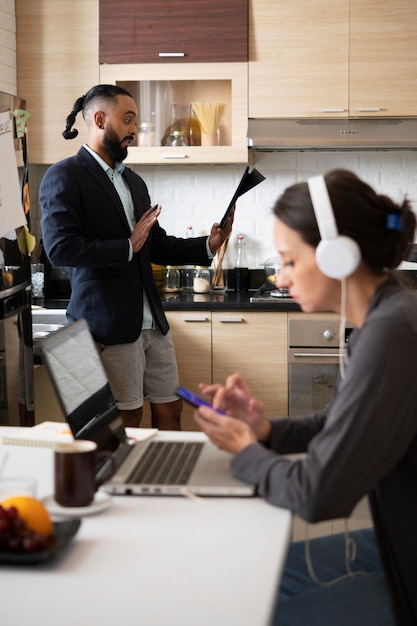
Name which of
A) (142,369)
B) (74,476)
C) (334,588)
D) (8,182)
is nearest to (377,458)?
(334,588)

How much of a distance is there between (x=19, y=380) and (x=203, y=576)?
1.78 metres

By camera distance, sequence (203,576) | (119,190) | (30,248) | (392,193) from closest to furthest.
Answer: (203,576) → (30,248) → (119,190) → (392,193)

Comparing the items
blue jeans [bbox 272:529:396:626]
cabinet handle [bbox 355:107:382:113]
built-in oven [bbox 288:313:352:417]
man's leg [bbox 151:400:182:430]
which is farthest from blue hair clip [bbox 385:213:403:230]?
cabinet handle [bbox 355:107:382:113]

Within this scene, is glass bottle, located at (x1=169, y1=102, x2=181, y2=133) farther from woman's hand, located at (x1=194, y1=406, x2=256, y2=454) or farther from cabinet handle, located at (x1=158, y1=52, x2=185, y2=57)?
woman's hand, located at (x1=194, y1=406, x2=256, y2=454)

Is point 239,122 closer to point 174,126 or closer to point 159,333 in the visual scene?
point 174,126

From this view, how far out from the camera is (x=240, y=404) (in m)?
1.83

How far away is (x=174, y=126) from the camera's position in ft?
14.6

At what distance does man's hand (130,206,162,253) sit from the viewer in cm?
328

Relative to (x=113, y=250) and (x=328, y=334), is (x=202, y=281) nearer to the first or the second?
(x=328, y=334)

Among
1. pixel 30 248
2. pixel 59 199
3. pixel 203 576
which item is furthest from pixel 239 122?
pixel 203 576

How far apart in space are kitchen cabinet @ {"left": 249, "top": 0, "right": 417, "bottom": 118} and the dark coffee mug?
3.06 meters

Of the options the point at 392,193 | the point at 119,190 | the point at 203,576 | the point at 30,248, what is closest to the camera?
the point at 203,576

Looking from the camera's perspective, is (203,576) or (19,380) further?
(19,380)

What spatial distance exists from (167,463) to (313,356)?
96.5 inches
